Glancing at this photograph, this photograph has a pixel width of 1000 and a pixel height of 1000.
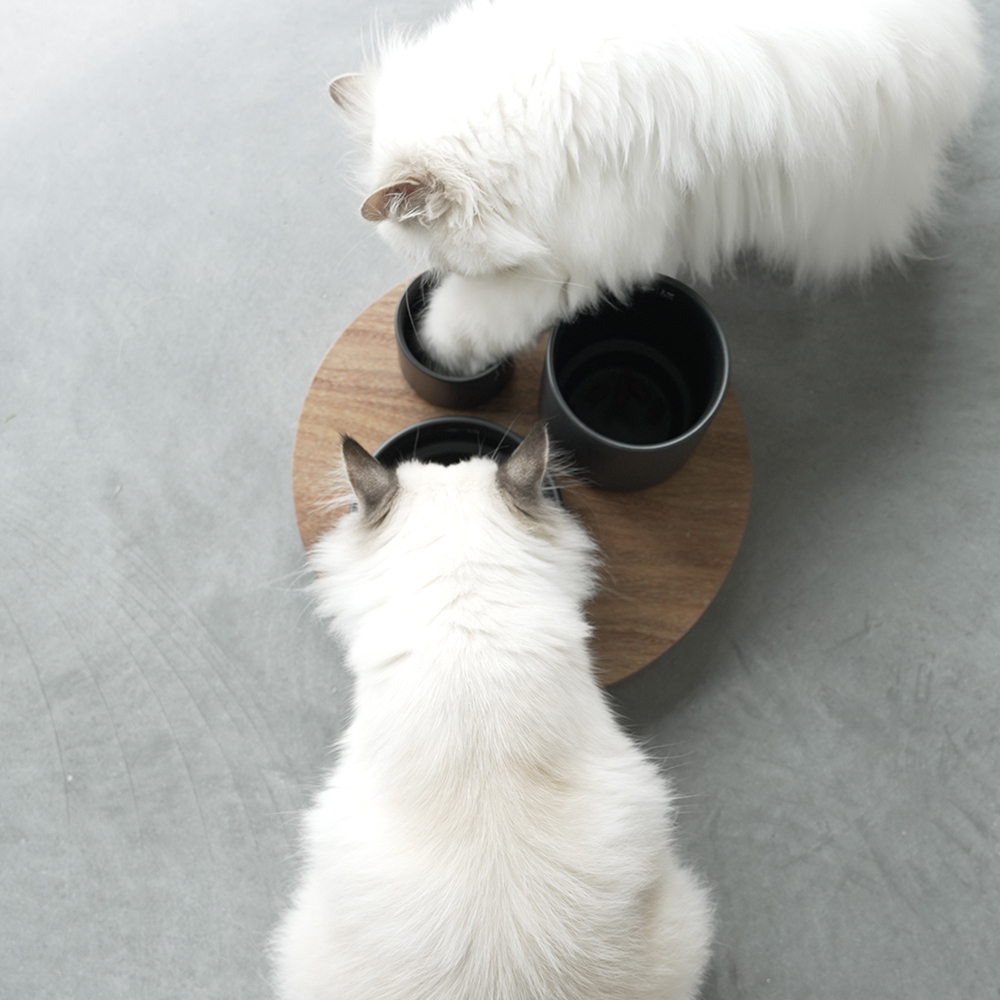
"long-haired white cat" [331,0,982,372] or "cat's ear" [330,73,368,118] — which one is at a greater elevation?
"cat's ear" [330,73,368,118]

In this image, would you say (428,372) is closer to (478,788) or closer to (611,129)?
(611,129)

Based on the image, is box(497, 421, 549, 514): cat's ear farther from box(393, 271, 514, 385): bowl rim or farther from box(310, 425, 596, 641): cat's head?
box(393, 271, 514, 385): bowl rim

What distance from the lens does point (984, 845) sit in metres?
1.15

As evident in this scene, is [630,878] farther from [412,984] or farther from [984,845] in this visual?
[984,845]

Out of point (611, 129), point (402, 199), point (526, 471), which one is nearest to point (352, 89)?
point (402, 199)

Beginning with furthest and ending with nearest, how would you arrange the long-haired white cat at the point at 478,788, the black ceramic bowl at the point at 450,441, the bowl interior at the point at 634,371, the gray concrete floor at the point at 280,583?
the gray concrete floor at the point at 280,583, the bowl interior at the point at 634,371, the black ceramic bowl at the point at 450,441, the long-haired white cat at the point at 478,788

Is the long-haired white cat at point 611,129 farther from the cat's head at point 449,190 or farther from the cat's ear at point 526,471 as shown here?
the cat's ear at point 526,471

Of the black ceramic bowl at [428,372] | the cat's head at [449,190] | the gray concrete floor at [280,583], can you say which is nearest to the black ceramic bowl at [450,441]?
the black ceramic bowl at [428,372]

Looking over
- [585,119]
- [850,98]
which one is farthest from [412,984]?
[850,98]

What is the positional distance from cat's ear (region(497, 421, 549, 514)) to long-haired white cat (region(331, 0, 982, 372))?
9.3 inches

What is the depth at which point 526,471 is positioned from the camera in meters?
0.74

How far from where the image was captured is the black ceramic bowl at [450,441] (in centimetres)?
90

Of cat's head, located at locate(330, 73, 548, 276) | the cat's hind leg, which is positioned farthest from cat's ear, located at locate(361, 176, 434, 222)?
the cat's hind leg

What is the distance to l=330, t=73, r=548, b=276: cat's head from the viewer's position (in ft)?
2.61
